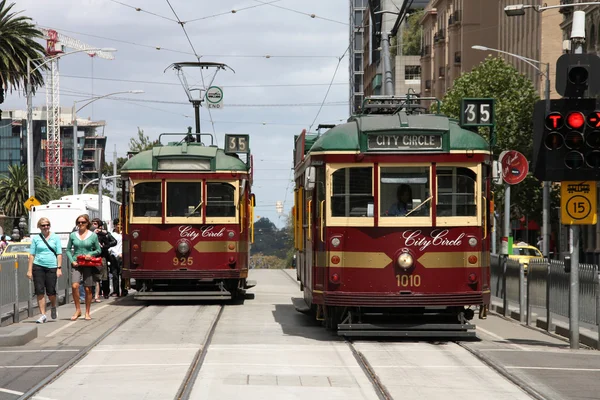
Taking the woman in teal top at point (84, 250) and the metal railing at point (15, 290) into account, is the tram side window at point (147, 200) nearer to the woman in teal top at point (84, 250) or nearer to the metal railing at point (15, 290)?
the metal railing at point (15, 290)

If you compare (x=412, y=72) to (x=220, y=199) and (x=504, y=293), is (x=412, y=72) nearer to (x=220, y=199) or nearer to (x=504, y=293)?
(x=220, y=199)

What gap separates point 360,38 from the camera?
16162cm

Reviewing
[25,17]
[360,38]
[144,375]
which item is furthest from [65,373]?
[360,38]

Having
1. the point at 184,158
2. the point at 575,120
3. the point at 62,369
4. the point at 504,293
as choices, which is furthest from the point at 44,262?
the point at 575,120

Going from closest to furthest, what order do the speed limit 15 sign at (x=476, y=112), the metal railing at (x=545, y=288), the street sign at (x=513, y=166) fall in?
the metal railing at (x=545, y=288) → the speed limit 15 sign at (x=476, y=112) → the street sign at (x=513, y=166)

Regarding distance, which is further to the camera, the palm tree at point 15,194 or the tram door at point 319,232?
the palm tree at point 15,194

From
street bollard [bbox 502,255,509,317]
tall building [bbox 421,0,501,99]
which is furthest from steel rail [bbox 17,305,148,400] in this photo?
tall building [bbox 421,0,501,99]

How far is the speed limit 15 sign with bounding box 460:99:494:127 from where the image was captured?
57.2 feet

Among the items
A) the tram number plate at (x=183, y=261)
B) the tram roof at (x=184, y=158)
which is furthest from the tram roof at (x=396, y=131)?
the tram number plate at (x=183, y=261)

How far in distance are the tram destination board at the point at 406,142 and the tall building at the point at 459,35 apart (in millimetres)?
68561

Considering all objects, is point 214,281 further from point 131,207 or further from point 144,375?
point 144,375

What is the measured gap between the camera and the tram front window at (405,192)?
16.5 m

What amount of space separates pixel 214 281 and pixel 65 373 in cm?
1195

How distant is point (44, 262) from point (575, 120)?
8772 mm
